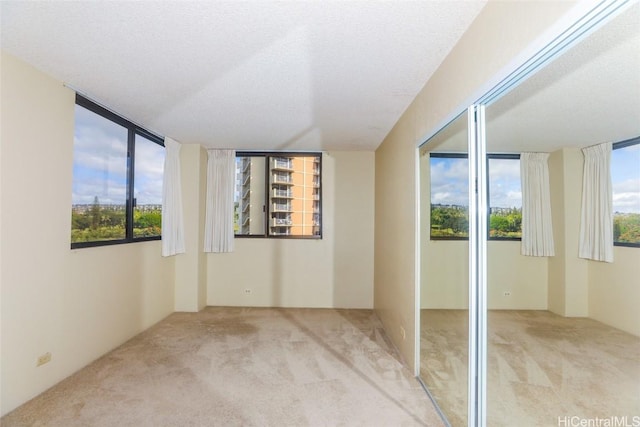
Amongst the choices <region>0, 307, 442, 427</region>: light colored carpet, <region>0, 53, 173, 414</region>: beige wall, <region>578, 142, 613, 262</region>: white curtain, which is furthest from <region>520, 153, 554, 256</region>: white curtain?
<region>0, 53, 173, 414</region>: beige wall

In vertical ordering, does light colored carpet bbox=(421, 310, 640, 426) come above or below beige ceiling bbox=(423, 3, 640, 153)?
below

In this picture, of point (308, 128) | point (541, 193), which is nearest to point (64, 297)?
point (308, 128)

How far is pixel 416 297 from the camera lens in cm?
279

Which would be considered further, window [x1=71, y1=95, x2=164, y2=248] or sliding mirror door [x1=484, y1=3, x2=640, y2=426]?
window [x1=71, y1=95, x2=164, y2=248]

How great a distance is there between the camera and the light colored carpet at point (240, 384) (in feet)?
7.30

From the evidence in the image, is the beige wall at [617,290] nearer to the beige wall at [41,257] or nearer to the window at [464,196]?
the window at [464,196]

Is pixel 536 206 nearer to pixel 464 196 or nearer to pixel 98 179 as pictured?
pixel 464 196

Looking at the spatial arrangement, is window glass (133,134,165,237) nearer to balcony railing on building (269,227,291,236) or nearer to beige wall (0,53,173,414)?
beige wall (0,53,173,414)

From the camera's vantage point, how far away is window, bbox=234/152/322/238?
17.0 ft

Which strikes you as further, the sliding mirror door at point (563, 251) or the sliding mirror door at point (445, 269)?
the sliding mirror door at point (445, 269)

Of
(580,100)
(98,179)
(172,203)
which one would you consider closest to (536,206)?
(580,100)

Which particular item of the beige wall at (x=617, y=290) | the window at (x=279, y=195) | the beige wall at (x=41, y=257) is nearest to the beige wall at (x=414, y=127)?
the beige wall at (x=617, y=290)

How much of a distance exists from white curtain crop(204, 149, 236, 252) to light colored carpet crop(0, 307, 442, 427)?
1350 millimetres

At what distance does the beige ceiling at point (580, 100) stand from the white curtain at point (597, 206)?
6 centimetres
